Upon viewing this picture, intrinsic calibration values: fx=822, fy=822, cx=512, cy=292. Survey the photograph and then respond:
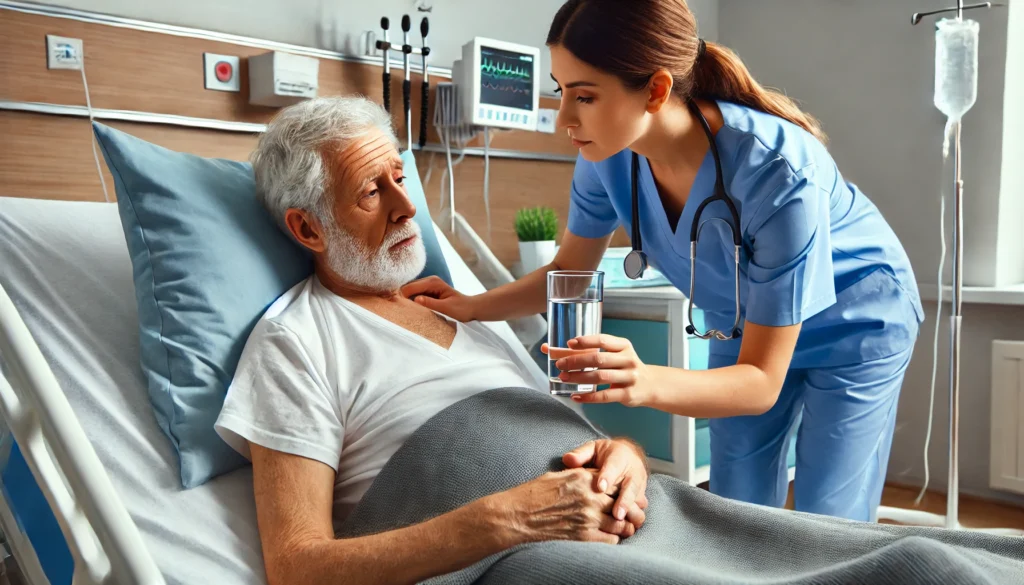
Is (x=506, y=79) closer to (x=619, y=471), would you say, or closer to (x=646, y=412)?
(x=646, y=412)

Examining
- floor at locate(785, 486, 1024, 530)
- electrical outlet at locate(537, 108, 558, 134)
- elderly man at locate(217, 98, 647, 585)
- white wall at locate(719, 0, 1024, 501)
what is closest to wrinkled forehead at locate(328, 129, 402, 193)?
elderly man at locate(217, 98, 647, 585)

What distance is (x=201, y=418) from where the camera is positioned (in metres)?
1.17

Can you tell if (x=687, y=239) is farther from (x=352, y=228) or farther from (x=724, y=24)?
(x=724, y=24)

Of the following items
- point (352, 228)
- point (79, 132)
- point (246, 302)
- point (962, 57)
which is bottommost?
point (246, 302)

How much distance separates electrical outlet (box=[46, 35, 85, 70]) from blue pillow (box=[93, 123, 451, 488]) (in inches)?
22.4

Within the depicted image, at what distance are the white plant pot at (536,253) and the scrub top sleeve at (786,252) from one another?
1126 mm

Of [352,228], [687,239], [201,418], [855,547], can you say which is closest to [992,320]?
[687,239]

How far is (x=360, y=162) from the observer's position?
1.33 m

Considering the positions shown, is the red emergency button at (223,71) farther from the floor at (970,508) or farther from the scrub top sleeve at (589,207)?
the floor at (970,508)

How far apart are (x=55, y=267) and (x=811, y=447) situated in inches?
51.2

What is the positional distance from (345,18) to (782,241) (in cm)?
144

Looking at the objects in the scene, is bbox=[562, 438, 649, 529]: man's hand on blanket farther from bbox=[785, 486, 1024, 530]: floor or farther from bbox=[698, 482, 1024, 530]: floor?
bbox=[785, 486, 1024, 530]: floor

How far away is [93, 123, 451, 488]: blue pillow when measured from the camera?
118cm

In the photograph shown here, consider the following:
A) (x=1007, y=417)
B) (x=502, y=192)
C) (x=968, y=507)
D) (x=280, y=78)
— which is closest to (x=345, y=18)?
(x=280, y=78)
